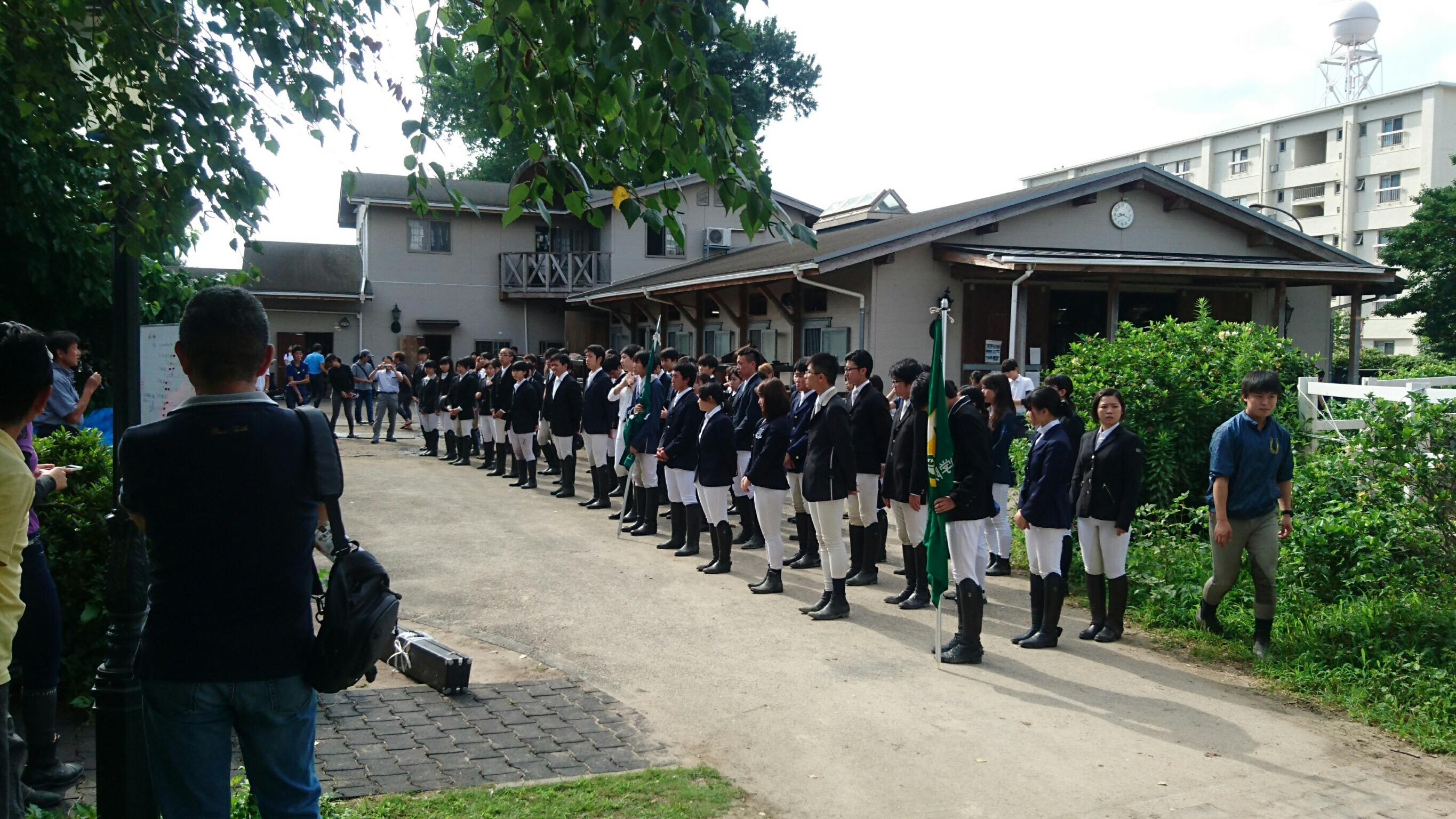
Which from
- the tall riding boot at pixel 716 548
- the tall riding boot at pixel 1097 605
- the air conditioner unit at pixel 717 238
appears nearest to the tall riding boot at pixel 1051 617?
the tall riding boot at pixel 1097 605

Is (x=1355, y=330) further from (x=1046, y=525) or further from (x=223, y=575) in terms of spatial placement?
(x=223, y=575)

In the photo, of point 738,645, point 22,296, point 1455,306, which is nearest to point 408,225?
point 22,296

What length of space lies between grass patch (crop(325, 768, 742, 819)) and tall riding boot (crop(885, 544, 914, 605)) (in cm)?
407

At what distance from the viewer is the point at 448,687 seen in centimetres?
611

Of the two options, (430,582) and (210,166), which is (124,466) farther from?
(430,582)

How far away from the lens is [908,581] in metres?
8.98

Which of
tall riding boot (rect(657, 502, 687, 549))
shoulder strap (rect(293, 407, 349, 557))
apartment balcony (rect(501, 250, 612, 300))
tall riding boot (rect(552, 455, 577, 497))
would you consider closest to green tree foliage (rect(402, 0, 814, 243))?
shoulder strap (rect(293, 407, 349, 557))

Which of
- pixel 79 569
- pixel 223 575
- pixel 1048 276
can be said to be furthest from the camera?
pixel 1048 276

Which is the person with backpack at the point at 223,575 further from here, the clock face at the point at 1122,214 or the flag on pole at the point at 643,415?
the clock face at the point at 1122,214

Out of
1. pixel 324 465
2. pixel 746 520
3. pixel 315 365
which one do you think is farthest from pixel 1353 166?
pixel 324 465

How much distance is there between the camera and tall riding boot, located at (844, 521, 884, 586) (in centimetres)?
957

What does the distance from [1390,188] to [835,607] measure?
58432 mm

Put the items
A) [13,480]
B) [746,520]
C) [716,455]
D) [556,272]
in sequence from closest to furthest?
1. [13,480]
2. [716,455]
3. [746,520]
4. [556,272]

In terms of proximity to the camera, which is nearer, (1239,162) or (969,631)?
(969,631)
